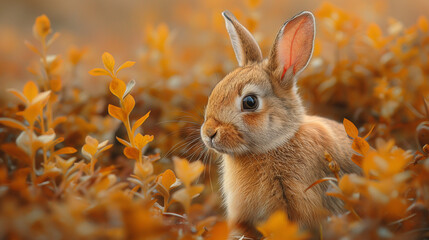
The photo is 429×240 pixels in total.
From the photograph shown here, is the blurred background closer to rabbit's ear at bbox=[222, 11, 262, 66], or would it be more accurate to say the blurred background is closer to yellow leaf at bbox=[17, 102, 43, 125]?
rabbit's ear at bbox=[222, 11, 262, 66]

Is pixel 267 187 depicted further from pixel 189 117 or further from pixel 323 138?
pixel 189 117

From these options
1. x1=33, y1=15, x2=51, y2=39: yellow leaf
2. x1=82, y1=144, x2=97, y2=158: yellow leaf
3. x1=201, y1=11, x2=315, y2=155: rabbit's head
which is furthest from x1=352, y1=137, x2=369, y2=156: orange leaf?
x1=33, y1=15, x2=51, y2=39: yellow leaf

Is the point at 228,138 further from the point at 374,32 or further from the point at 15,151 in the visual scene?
the point at 374,32

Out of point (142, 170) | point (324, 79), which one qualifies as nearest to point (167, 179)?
point (142, 170)

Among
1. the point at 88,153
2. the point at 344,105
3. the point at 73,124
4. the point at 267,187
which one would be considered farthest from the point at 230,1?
the point at 88,153

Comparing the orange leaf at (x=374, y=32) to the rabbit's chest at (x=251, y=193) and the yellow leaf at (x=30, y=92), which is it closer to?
the rabbit's chest at (x=251, y=193)

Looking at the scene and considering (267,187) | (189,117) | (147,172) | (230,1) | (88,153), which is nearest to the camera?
(147,172)
